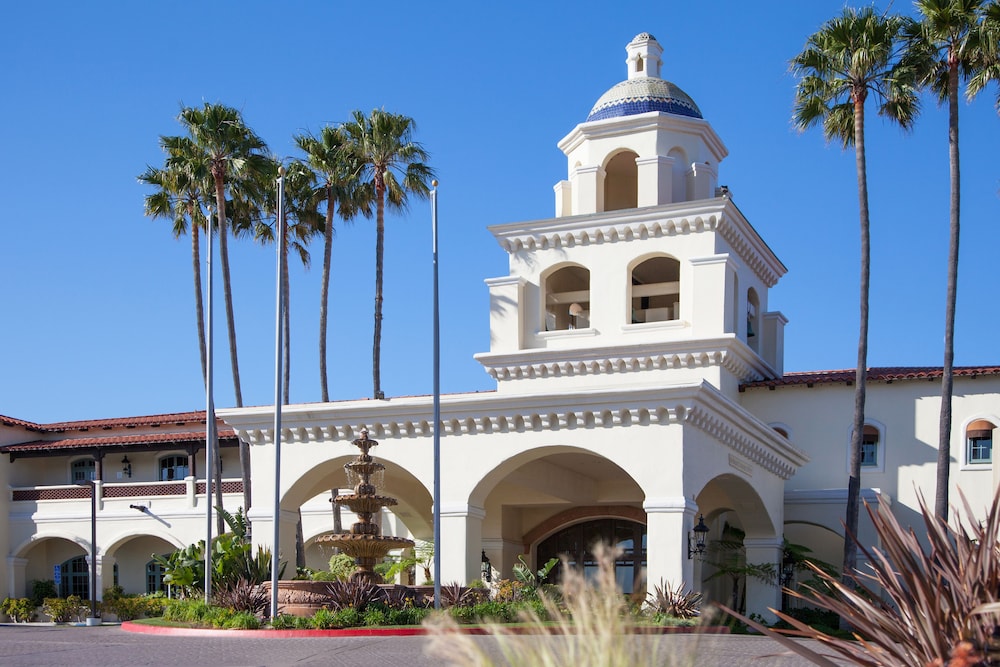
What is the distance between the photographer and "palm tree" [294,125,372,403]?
42.7m

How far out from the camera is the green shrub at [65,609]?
38469 mm

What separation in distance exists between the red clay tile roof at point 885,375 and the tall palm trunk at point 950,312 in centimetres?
61

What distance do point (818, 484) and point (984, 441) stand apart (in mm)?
4573

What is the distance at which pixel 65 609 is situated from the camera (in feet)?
127

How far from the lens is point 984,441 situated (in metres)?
32.9

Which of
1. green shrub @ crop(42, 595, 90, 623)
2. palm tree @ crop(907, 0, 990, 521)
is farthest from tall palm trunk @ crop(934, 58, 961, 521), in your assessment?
green shrub @ crop(42, 595, 90, 623)

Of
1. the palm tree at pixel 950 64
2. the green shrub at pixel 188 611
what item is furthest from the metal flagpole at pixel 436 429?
the palm tree at pixel 950 64

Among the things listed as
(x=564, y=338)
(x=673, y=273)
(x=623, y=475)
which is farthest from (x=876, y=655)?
(x=673, y=273)

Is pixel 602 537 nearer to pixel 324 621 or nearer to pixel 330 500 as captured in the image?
pixel 330 500

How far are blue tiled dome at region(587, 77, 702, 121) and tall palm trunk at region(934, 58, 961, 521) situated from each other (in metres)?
7.06

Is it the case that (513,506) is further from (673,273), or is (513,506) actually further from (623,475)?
(673,273)

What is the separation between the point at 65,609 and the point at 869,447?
25.2 m

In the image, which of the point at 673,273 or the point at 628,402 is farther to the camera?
the point at 673,273

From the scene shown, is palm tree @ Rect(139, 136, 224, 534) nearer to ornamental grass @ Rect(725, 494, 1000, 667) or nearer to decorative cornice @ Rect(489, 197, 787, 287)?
decorative cornice @ Rect(489, 197, 787, 287)
